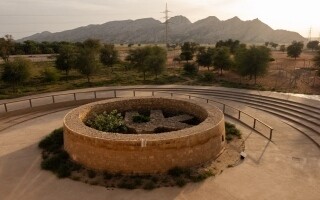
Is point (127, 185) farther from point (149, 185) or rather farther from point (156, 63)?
point (156, 63)

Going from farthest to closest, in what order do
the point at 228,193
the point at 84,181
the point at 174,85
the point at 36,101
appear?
the point at 174,85 < the point at 36,101 < the point at 84,181 < the point at 228,193

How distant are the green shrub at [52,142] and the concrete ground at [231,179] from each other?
0.43m

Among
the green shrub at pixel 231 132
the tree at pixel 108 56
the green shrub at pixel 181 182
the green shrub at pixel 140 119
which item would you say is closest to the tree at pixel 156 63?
the tree at pixel 108 56

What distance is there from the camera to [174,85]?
Answer: 31.3 m

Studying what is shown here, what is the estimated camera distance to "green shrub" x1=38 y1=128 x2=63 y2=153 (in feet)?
51.0

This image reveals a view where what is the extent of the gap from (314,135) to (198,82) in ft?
55.0

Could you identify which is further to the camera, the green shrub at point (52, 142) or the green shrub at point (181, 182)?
the green shrub at point (52, 142)

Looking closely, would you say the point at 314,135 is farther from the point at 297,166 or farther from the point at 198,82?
the point at 198,82

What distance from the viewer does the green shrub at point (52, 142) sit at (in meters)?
15.5

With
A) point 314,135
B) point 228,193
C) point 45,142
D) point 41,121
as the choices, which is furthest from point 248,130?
point 41,121

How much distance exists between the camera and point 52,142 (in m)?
16.2

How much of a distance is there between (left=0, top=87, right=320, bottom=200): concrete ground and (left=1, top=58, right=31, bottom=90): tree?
50.0ft

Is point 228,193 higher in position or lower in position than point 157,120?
lower

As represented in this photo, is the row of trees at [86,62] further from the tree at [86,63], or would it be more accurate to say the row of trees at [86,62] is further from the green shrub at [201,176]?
the green shrub at [201,176]
